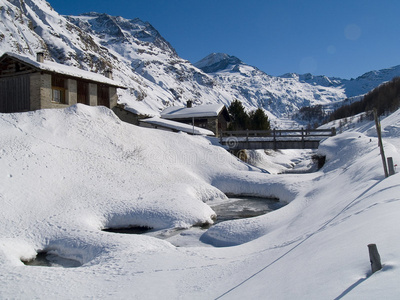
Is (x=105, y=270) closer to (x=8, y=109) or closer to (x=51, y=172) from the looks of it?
(x=51, y=172)

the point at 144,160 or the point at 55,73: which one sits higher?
the point at 55,73

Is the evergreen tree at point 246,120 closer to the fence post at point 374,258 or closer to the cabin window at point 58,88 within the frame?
the cabin window at point 58,88

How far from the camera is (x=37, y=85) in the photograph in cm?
2377

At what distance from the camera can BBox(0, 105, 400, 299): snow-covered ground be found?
5645 millimetres

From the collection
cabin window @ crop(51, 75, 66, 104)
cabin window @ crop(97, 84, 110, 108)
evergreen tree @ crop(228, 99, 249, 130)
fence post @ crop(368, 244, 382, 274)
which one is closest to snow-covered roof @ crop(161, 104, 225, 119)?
A: evergreen tree @ crop(228, 99, 249, 130)

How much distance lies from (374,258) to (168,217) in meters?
11.1

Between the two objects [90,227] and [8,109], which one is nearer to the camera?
[90,227]

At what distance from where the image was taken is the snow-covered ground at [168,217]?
5645 millimetres

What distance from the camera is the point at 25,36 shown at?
3157 inches

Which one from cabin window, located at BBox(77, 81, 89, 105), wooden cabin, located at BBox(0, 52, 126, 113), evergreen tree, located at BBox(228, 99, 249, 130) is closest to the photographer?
wooden cabin, located at BBox(0, 52, 126, 113)

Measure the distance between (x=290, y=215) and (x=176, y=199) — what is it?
19.0ft

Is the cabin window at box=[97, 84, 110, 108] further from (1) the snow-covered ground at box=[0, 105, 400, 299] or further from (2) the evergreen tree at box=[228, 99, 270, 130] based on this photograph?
(2) the evergreen tree at box=[228, 99, 270, 130]

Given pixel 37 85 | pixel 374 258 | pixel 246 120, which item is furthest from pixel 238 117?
pixel 374 258

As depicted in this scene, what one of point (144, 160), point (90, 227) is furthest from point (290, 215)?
point (144, 160)
